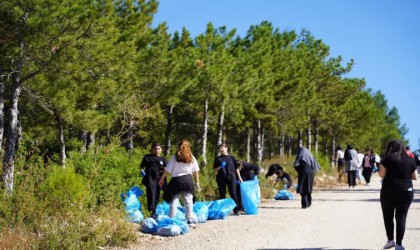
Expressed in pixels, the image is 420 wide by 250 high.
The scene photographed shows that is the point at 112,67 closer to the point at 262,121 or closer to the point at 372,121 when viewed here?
the point at 262,121

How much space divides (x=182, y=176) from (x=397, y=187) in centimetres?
404

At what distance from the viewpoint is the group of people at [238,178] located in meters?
8.33

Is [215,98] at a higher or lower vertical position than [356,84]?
lower

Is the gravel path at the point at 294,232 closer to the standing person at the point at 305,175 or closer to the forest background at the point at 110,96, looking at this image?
the standing person at the point at 305,175

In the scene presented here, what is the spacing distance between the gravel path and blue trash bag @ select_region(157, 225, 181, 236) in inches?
5.9

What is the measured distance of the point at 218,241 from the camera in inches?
370

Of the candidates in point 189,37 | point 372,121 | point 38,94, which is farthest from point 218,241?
point 372,121

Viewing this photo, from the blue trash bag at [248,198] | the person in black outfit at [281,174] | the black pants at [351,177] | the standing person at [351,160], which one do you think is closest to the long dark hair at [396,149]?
the blue trash bag at [248,198]

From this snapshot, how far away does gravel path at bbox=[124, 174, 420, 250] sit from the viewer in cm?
899

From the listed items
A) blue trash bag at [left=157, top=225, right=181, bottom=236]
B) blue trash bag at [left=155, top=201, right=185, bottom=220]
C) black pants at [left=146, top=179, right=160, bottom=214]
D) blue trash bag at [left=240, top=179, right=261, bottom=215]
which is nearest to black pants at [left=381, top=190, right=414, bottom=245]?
blue trash bag at [left=157, top=225, right=181, bottom=236]

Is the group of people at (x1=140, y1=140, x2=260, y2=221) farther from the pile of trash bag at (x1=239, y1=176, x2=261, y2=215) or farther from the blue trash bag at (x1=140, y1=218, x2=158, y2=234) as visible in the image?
the blue trash bag at (x1=140, y1=218, x2=158, y2=234)

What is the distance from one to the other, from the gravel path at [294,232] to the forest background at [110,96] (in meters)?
1.14

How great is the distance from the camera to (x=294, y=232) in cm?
1040

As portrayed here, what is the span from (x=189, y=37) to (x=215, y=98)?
3.26m
